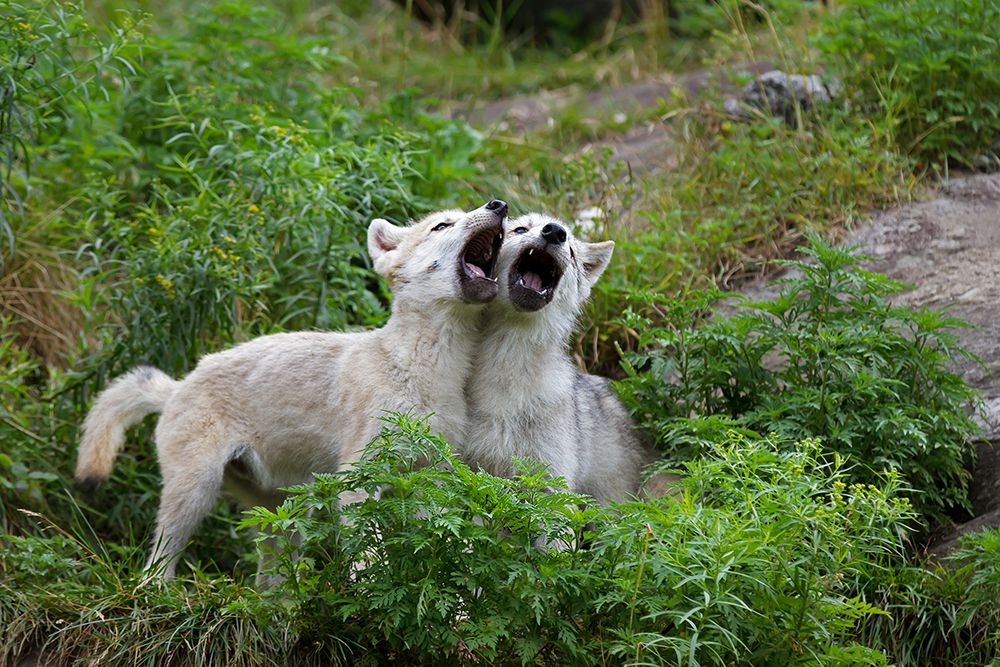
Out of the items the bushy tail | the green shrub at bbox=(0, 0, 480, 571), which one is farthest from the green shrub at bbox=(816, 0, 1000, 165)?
the bushy tail

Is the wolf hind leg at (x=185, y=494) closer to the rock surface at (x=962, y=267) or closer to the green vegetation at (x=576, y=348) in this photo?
the green vegetation at (x=576, y=348)

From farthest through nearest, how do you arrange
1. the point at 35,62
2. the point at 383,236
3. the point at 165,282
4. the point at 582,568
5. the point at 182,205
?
the point at 182,205 < the point at 165,282 < the point at 383,236 < the point at 35,62 < the point at 582,568

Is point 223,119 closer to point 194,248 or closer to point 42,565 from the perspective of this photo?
point 194,248

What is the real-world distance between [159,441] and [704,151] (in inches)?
189

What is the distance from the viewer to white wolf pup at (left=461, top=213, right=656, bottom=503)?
235 inches

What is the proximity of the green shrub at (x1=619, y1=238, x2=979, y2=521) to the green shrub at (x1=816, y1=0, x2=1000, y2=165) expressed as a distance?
8.53 ft

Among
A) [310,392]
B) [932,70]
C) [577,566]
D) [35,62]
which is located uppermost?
[35,62]

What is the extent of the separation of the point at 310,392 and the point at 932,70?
5.19 m

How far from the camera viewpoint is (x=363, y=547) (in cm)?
477

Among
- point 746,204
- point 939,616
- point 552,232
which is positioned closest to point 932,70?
point 746,204

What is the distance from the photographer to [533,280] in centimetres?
619

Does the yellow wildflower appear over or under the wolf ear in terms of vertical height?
under

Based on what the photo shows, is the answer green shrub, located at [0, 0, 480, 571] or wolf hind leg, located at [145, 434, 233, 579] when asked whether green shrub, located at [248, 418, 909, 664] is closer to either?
wolf hind leg, located at [145, 434, 233, 579]

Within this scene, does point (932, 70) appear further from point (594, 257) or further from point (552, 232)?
point (552, 232)
